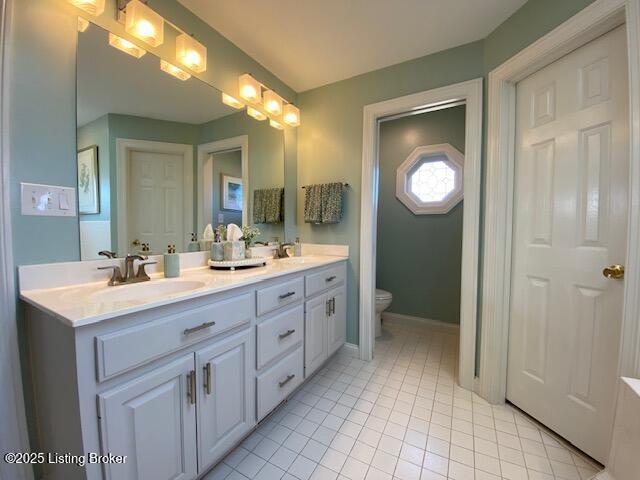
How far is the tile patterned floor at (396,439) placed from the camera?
117cm

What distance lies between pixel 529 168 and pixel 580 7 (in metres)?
0.71

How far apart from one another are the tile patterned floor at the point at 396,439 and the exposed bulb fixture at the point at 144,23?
2.05m

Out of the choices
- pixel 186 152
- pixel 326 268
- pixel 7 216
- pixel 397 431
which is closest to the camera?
pixel 7 216

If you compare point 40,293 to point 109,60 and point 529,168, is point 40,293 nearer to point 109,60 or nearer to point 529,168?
point 109,60

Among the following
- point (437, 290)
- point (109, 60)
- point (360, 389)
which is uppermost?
point (109, 60)

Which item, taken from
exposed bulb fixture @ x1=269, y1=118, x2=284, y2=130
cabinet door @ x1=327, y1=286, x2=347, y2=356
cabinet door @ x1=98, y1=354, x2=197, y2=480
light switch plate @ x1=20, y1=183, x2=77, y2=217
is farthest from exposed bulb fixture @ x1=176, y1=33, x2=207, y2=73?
cabinet door @ x1=327, y1=286, x2=347, y2=356

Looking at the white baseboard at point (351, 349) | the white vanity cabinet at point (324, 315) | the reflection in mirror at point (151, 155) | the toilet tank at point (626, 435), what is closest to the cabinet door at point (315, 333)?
the white vanity cabinet at point (324, 315)

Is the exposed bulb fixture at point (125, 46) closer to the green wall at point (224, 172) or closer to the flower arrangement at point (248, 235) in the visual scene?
the green wall at point (224, 172)

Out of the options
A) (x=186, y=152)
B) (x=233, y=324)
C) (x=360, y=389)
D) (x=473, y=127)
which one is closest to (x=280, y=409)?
(x=360, y=389)

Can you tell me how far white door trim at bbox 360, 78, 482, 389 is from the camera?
170 centimetres

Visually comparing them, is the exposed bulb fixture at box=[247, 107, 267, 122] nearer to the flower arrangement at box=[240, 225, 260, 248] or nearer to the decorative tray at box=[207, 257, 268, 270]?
the flower arrangement at box=[240, 225, 260, 248]

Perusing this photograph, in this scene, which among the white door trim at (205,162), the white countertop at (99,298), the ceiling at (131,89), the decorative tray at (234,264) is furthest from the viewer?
the white door trim at (205,162)

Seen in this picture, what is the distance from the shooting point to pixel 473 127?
5.57 ft

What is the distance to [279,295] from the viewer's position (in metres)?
1.40
